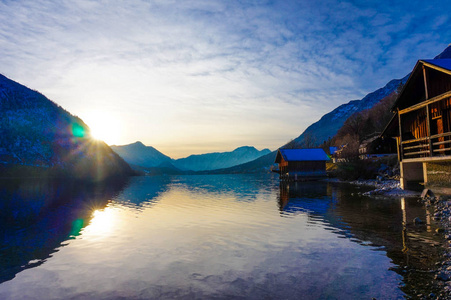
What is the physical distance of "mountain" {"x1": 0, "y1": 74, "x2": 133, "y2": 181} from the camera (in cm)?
13688

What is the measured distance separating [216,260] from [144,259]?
9.89 ft

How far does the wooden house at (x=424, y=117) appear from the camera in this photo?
66.7 feet

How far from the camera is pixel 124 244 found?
13820 mm

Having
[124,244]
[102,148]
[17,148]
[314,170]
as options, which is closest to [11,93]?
[17,148]

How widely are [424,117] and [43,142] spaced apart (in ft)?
568

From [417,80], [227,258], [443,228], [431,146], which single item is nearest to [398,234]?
[443,228]

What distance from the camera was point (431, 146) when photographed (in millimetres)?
21203

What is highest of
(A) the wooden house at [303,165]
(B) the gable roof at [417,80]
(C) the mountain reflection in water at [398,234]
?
(B) the gable roof at [417,80]

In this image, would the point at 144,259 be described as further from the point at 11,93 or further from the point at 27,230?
the point at 11,93

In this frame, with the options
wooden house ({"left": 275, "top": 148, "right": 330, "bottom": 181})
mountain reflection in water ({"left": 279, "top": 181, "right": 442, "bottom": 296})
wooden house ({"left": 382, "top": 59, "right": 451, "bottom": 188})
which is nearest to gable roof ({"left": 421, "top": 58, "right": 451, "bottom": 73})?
wooden house ({"left": 382, "top": 59, "right": 451, "bottom": 188})

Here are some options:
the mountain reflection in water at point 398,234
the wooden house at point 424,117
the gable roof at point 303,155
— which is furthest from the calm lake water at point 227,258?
the gable roof at point 303,155

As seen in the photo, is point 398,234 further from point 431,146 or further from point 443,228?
point 431,146

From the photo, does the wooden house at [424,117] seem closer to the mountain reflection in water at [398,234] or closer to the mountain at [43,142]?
the mountain reflection in water at [398,234]

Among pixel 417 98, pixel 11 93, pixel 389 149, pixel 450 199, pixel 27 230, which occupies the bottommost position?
pixel 27 230
